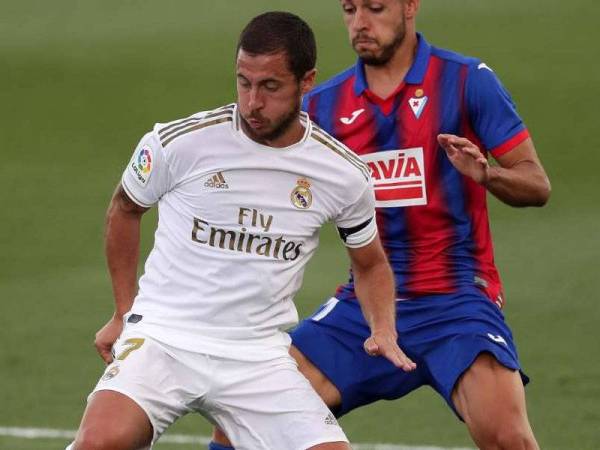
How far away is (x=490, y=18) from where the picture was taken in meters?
14.0

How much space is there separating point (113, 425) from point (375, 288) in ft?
4.15

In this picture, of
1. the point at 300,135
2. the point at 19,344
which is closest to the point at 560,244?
the point at 19,344

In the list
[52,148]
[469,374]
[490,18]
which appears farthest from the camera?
[490,18]

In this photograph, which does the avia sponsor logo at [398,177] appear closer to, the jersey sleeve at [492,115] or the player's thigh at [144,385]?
the jersey sleeve at [492,115]

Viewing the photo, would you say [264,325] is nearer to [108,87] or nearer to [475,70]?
[475,70]

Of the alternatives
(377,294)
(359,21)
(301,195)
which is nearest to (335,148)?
(301,195)

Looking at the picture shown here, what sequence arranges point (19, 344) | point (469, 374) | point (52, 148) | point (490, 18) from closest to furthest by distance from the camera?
1. point (469, 374)
2. point (19, 344)
3. point (52, 148)
4. point (490, 18)

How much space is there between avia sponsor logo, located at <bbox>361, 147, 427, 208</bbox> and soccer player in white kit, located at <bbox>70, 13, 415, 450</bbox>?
0.64m

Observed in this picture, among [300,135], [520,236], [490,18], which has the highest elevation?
[300,135]

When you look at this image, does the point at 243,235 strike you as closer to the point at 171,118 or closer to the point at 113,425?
the point at 113,425

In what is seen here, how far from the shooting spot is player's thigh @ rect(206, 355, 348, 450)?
579 cm

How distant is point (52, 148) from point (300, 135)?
23.9 feet

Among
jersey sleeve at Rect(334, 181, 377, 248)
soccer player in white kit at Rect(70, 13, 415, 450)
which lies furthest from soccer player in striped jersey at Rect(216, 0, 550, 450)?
soccer player in white kit at Rect(70, 13, 415, 450)

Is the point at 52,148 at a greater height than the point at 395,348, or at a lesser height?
lesser
